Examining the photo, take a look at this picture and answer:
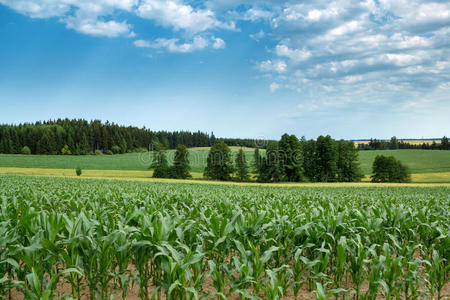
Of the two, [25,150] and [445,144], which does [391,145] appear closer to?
[445,144]

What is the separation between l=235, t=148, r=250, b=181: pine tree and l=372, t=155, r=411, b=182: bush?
33595mm

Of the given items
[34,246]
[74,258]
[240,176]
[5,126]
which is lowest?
[240,176]

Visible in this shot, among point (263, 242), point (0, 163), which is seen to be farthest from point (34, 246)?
point (0, 163)

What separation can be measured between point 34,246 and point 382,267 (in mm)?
5007

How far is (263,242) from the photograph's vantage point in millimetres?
5430

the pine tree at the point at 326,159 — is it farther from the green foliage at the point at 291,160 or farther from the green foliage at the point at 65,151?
the green foliage at the point at 65,151

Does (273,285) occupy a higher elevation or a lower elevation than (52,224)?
lower

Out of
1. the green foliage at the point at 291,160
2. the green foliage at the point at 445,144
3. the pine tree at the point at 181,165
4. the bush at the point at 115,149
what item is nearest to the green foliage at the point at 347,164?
the green foliage at the point at 291,160

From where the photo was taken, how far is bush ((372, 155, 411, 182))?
70.4 metres

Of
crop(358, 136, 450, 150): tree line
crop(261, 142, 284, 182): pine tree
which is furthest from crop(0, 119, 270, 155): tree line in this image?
crop(358, 136, 450, 150): tree line

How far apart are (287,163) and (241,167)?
11502 millimetres

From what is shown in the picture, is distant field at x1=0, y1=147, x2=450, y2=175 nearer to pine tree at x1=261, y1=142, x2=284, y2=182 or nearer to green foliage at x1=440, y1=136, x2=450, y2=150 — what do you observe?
pine tree at x1=261, y1=142, x2=284, y2=182

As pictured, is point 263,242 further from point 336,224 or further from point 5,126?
point 5,126

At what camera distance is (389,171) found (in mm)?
71062
